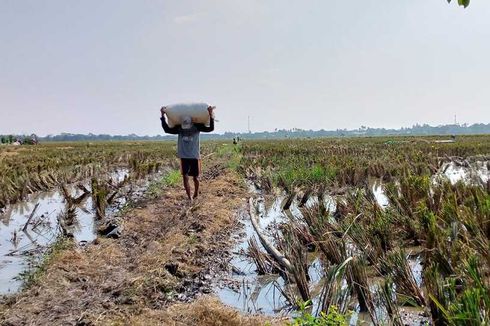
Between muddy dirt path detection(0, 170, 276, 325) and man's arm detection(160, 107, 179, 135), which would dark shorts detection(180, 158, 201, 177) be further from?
muddy dirt path detection(0, 170, 276, 325)

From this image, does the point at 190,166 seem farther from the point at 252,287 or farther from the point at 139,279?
the point at 139,279

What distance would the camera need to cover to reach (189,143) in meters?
7.65

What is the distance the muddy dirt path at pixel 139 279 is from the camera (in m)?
3.10

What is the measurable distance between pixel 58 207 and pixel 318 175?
5.51 meters

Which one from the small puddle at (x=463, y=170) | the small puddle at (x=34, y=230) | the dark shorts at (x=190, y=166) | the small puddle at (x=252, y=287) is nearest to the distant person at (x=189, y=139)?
the dark shorts at (x=190, y=166)

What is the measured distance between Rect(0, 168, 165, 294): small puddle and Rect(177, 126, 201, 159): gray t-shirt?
1631mm

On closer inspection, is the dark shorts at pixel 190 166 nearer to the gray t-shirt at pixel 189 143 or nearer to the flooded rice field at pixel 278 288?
the gray t-shirt at pixel 189 143

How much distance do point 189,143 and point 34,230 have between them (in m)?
2.70

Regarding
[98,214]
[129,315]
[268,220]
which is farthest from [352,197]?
[129,315]

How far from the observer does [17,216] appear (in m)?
7.74

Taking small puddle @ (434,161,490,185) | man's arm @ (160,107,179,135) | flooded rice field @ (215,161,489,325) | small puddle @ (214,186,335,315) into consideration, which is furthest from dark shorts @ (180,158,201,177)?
small puddle @ (434,161,490,185)

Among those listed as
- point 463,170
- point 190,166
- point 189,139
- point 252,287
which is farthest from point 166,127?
point 463,170

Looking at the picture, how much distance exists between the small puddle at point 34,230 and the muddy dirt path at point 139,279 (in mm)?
363

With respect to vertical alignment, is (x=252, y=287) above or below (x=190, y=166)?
below
